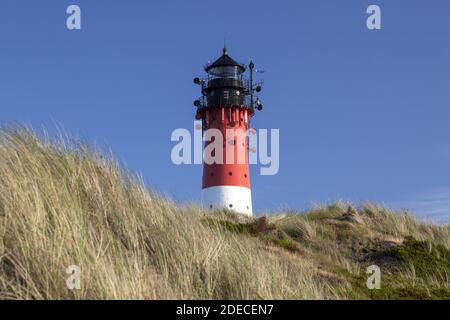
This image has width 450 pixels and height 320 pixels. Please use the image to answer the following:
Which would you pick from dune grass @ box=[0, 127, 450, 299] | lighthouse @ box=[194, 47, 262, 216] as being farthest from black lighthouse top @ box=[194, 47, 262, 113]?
dune grass @ box=[0, 127, 450, 299]

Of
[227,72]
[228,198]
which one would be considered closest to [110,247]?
[228,198]

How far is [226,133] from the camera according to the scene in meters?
25.2

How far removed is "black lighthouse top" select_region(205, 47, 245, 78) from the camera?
2567 centimetres

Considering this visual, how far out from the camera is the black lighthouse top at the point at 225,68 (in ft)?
84.2

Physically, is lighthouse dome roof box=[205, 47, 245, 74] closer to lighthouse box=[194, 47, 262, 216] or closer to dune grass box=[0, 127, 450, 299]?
lighthouse box=[194, 47, 262, 216]

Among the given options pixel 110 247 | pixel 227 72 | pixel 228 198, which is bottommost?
pixel 110 247

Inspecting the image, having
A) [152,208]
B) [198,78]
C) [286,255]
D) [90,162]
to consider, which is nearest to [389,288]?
[286,255]

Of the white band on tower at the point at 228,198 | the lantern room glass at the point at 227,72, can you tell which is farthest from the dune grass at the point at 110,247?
the lantern room glass at the point at 227,72

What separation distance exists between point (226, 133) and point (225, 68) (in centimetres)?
300

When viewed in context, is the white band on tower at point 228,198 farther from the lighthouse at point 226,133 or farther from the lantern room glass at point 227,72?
the lantern room glass at point 227,72

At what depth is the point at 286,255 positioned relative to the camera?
31.9 feet

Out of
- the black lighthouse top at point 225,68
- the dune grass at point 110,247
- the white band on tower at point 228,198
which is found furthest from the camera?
the black lighthouse top at point 225,68

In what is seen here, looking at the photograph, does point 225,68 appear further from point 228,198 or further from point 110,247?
point 110,247
